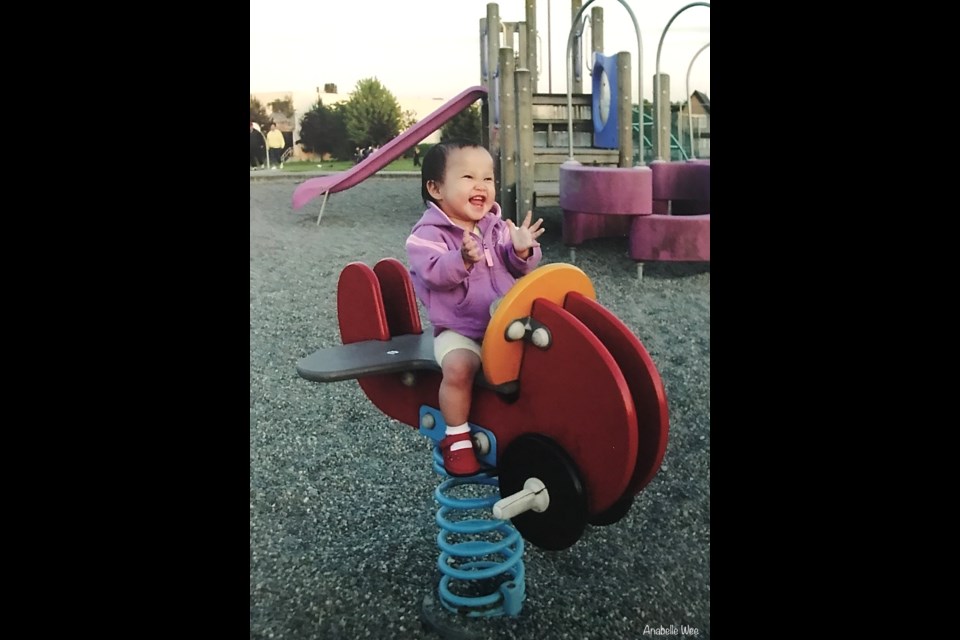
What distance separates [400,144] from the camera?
Result: 99 cm

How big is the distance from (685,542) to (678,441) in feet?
0.83

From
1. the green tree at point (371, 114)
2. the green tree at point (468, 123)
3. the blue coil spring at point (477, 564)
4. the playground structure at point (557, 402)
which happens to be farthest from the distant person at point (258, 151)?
the blue coil spring at point (477, 564)

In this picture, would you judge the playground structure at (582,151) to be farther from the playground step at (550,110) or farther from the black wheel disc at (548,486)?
the black wheel disc at (548,486)

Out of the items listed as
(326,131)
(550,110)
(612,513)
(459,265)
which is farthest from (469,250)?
(550,110)

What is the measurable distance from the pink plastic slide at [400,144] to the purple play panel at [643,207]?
0.58 feet

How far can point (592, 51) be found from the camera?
1.17 m

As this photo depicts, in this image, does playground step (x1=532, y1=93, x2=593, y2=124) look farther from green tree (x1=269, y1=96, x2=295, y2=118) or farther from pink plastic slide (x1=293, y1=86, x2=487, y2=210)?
green tree (x1=269, y1=96, x2=295, y2=118)

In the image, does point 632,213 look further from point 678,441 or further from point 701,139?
point 701,139

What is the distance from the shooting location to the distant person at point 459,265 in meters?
0.76

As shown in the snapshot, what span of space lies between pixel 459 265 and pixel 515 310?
7 centimetres
